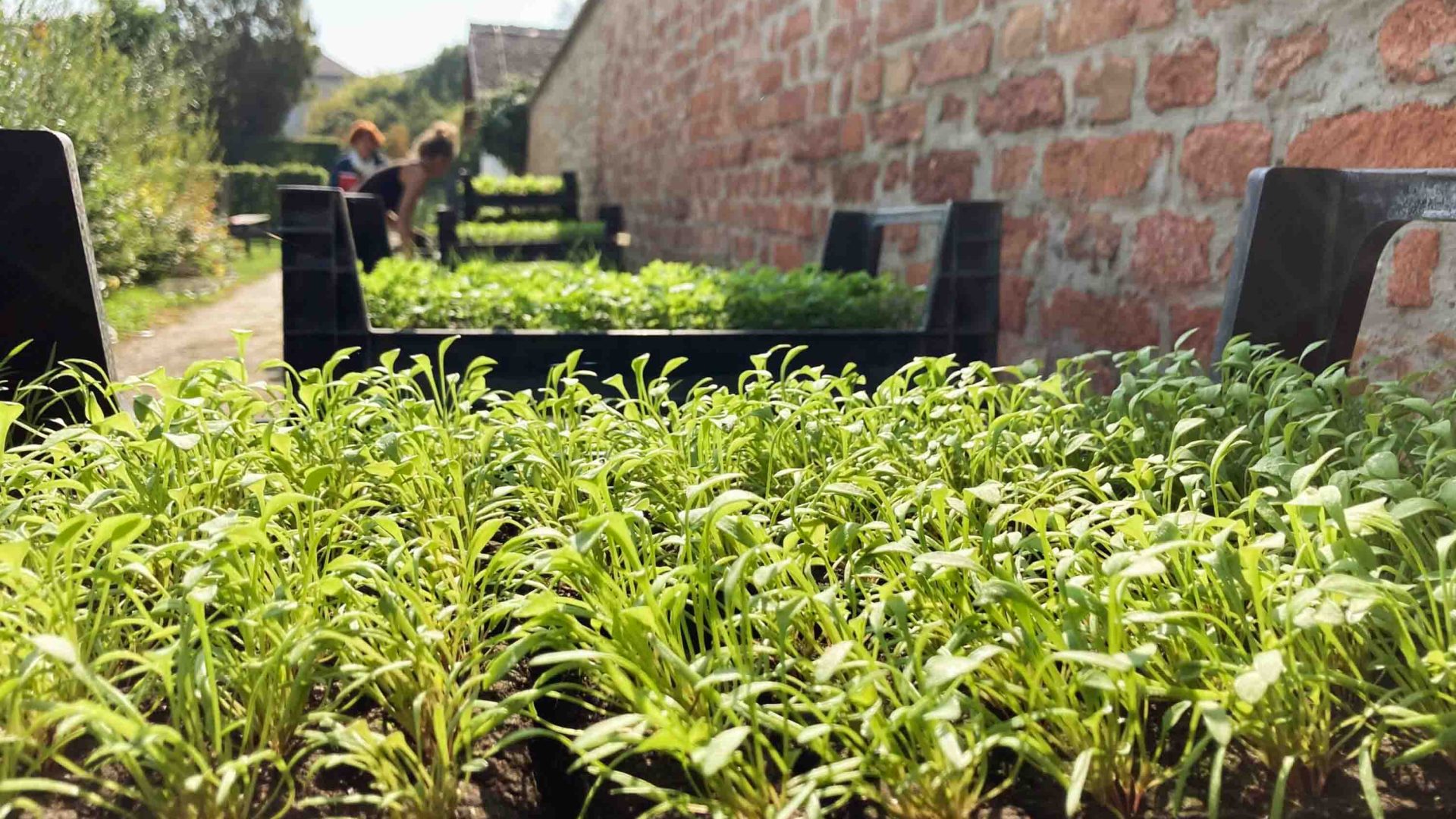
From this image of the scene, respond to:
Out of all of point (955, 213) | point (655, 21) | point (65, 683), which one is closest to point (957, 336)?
point (955, 213)

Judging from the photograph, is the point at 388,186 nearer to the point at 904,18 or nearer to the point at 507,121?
the point at 904,18

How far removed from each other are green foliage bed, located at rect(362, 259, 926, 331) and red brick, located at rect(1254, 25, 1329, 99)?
3.51 feet

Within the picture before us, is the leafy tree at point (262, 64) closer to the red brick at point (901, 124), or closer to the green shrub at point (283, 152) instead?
the green shrub at point (283, 152)

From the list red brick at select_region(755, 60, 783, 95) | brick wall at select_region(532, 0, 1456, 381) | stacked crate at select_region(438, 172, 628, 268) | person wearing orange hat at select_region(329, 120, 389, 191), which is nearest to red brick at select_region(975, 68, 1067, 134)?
brick wall at select_region(532, 0, 1456, 381)

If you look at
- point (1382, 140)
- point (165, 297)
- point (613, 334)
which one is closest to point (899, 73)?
point (613, 334)

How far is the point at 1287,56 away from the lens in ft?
8.45

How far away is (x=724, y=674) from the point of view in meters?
1.02

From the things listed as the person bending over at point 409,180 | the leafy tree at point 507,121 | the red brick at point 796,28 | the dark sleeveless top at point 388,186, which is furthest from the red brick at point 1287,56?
the leafy tree at point 507,121

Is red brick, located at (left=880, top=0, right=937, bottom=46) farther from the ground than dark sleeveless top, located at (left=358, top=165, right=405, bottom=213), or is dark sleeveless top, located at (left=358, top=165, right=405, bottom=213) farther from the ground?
red brick, located at (left=880, top=0, right=937, bottom=46)

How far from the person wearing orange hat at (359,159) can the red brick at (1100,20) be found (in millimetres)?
8693

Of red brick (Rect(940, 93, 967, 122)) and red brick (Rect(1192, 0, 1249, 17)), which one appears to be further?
red brick (Rect(940, 93, 967, 122))

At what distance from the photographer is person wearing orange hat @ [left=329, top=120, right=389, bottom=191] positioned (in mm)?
10891

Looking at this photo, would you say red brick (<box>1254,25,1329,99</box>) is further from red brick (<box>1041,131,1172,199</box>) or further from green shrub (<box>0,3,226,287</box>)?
green shrub (<box>0,3,226,287</box>)

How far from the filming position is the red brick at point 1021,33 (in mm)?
3523
